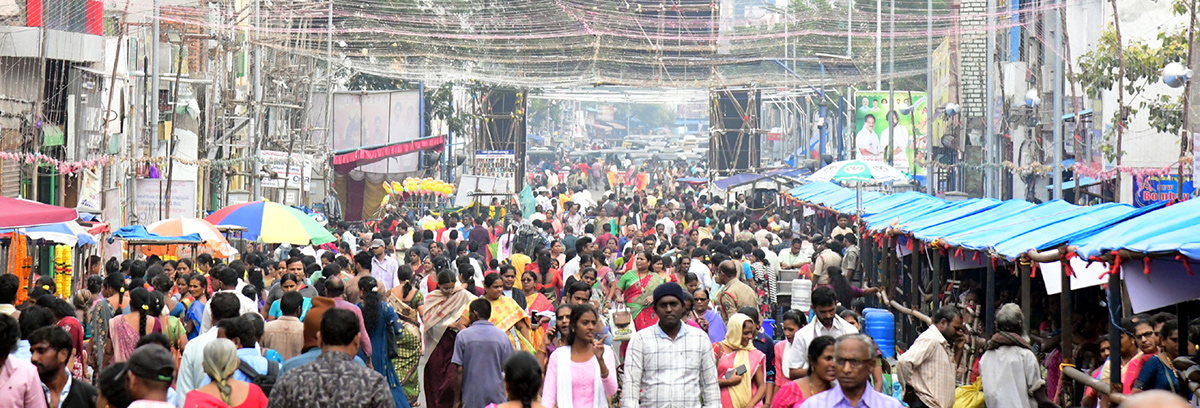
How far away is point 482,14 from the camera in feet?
95.0

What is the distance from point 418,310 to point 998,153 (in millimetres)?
27568

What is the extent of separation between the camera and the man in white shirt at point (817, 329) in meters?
8.43

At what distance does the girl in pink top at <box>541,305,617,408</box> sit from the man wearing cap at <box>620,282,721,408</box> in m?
0.15

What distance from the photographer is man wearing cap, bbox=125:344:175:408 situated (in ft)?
18.4

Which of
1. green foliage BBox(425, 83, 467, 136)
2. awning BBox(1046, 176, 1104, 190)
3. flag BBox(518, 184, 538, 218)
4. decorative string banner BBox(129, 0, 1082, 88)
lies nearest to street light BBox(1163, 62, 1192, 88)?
awning BBox(1046, 176, 1104, 190)

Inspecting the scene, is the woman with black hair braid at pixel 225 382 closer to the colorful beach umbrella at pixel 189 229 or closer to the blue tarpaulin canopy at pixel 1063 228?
the blue tarpaulin canopy at pixel 1063 228

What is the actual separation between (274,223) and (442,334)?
19.5 feet

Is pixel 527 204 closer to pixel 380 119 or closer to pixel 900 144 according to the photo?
pixel 380 119

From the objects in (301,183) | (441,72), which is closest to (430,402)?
(301,183)

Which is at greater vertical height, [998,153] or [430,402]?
[998,153]

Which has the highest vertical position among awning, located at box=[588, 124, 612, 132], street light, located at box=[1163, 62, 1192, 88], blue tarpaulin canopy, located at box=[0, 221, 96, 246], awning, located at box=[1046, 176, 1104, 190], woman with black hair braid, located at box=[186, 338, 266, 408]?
awning, located at box=[588, 124, 612, 132]

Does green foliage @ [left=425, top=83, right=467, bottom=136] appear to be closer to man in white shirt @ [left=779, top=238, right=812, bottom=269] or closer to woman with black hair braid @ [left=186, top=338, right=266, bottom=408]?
man in white shirt @ [left=779, top=238, right=812, bottom=269]

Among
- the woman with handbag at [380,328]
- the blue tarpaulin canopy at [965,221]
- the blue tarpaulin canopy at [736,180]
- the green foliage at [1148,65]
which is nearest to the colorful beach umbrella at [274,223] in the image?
the woman with handbag at [380,328]

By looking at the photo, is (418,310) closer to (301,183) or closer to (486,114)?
(301,183)
